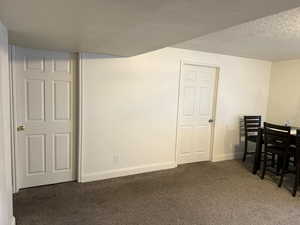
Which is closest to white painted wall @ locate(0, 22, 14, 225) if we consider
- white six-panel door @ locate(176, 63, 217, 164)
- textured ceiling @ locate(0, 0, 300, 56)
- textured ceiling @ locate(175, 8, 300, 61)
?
textured ceiling @ locate(0, 0, 300, 56)

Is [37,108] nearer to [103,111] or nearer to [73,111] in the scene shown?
[73,111]

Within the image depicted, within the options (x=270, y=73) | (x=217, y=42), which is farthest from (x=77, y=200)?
(x=270, y=73)

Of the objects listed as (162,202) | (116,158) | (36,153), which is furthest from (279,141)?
(36,153)

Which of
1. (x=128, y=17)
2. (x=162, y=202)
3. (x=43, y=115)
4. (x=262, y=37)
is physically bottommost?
(x=162, y=202)

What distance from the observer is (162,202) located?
8.66ft

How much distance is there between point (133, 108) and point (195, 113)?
139cm

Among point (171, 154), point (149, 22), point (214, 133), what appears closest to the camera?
point (149, 22)

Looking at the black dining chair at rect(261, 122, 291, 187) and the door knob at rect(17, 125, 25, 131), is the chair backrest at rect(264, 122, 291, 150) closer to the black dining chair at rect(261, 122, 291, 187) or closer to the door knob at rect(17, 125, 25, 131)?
the black dining chair at rect(261, 122, 291, 187)

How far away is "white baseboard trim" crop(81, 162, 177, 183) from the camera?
3198mm

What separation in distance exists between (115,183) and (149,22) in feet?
8.07

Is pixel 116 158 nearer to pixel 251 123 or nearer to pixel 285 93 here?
pixel 251 123

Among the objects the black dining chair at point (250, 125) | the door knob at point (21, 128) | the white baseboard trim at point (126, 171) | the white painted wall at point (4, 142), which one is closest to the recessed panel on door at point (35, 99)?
the door knob at point (21, 128)

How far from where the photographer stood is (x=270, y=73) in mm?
4742

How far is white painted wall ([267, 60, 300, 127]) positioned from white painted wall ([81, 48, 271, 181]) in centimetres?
116
